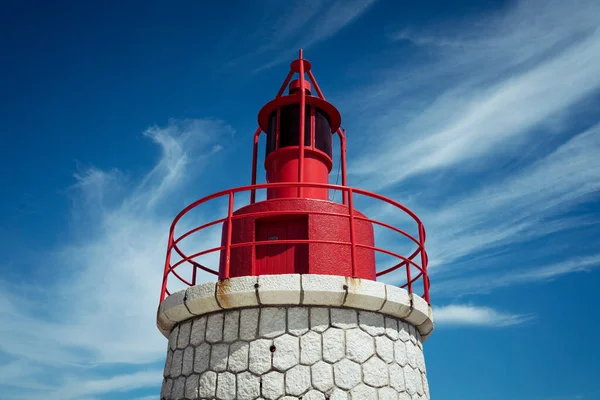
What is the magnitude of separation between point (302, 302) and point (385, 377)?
3.91 feet

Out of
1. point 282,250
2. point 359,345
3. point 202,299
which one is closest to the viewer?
point 359,345

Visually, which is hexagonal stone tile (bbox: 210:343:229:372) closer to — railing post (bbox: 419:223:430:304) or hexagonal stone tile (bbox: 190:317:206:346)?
hexagonal stone tile (bbox: 190:317:206:346)

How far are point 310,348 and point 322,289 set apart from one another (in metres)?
0.61

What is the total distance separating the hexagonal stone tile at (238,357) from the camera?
5.67 metres

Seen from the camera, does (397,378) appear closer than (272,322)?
No

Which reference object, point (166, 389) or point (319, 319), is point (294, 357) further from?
point (166, 389)

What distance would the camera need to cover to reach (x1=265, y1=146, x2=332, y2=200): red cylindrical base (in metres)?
7.30

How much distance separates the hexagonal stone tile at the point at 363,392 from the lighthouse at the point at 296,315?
10 mm

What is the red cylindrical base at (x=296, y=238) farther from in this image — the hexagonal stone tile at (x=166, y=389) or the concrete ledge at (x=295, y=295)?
the hexagonal stone tile at (x=166, y=389)

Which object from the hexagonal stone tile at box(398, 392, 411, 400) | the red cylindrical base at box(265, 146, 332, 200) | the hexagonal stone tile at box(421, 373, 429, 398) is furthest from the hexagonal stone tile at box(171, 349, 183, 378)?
the hexagonal stone tile at box(421, 373, 429, 398)

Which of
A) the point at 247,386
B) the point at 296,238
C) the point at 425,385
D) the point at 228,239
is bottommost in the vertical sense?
the point at 247,386

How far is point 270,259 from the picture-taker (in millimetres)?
6641

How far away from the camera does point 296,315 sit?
5777 mm

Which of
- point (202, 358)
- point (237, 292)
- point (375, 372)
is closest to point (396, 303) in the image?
point (375, 372)
